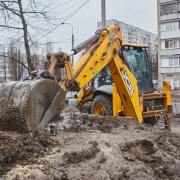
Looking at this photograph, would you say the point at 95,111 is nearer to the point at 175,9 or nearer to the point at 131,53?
the point at 131,53

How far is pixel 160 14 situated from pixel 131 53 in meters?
25.6

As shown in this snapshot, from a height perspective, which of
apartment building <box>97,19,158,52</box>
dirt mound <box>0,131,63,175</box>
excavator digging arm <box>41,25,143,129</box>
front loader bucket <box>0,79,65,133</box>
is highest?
apartment building <box>97,19,158,52</box>

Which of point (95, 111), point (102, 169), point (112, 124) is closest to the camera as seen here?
point (102, 169)

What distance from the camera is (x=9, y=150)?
209 centimetres

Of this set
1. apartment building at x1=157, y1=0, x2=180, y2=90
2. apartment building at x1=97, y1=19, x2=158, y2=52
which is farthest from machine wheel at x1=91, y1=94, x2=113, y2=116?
apartment building at x1=97, y1=19, x2=158, y2=52

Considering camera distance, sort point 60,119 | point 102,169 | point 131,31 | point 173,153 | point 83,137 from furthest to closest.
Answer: point 131,31, point 60,119, point 83,137, point 173,153, point 102,169

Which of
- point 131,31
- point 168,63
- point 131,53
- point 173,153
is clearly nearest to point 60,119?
point 173,153

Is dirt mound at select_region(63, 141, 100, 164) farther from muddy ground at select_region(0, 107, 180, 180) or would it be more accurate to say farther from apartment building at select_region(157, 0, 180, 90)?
apartment building at select_region(157, 0, 180, 90)

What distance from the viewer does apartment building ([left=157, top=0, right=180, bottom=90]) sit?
92.2 ft

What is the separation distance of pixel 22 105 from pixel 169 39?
96.6ft

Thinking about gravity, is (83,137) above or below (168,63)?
below

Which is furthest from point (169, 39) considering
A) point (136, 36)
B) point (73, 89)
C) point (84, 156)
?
point (136, 36)

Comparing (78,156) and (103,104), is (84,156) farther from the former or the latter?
(103,104)

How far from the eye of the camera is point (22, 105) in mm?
2617
